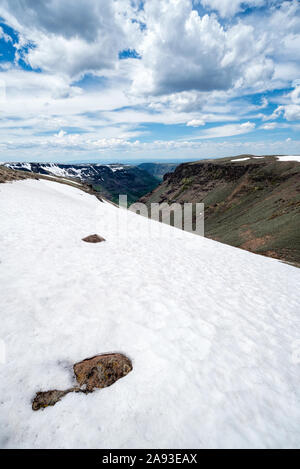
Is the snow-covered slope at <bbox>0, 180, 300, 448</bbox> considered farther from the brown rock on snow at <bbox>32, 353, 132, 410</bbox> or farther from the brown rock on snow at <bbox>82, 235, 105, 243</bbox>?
the brown rock on snow at <bbox>82, 235, 105, 243</bbox>

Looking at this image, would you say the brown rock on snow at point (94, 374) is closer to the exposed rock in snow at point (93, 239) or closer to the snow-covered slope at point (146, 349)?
the snow-covered slope at point (146, 349)

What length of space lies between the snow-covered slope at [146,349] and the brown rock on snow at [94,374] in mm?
151

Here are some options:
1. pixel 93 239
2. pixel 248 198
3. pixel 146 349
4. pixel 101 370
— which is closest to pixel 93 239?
pixel 93 239

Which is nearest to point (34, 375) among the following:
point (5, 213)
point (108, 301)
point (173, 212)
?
point (108, 301)

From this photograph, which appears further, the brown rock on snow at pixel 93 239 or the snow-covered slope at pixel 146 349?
the brown rock on snow at pixel 93 239

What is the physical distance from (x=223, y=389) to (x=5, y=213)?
16.2 meters

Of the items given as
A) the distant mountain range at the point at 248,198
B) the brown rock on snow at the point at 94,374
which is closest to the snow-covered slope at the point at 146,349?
the brown rock on snow at the point at 94,374

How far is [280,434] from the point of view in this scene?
4070 mm

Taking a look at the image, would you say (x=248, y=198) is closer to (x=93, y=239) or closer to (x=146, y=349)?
(x=93, y=239)

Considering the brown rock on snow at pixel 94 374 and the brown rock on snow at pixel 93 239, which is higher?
the brown rock on snow at pixel 93 239

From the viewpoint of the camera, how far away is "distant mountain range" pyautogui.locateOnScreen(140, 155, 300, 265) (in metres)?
39.8

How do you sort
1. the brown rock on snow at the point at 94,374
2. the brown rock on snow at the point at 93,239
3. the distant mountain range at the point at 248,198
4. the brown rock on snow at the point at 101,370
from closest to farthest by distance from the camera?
1. the brown rock on snow at the point at 94,374
2. the brown rock on snow at the point at 101,370
3. the brown rock on snow at the point at 93,239
4. the distant mountain range at the point at 248,198

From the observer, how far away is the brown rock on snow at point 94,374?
4.12 m

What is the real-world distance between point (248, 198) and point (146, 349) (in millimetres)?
92049
